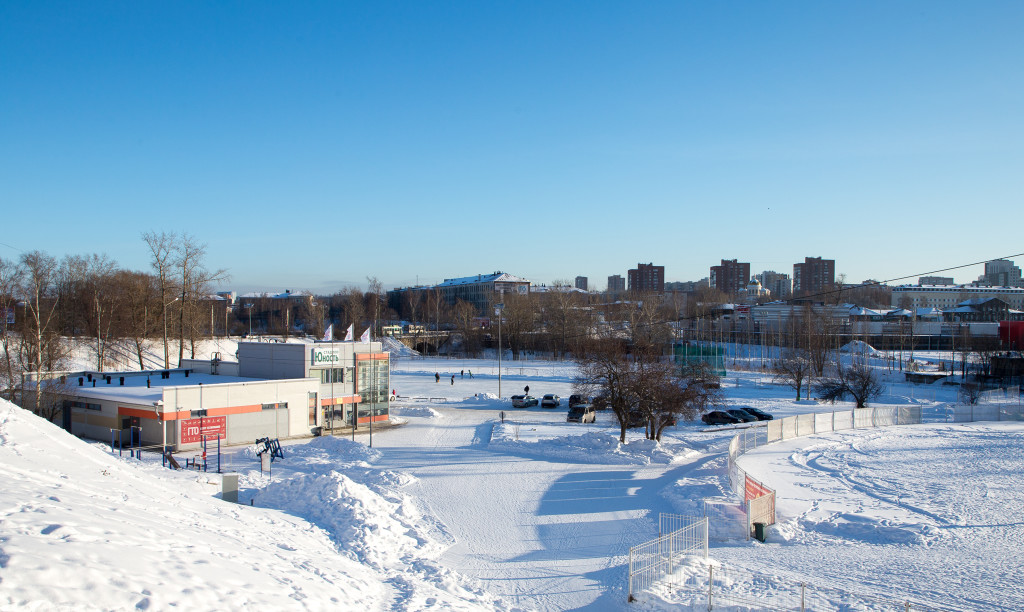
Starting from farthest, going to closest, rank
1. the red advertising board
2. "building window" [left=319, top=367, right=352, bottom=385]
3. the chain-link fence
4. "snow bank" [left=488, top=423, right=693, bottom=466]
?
"building window" [left=319, top=367, right=352, bottom=385] < the red advertising board < "snow bank" [left=488, top=423, right=693, bottom=466] < the chain-link fence

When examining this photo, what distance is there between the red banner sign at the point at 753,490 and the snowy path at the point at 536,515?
2.24 metres

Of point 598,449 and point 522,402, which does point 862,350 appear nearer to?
point 522,402

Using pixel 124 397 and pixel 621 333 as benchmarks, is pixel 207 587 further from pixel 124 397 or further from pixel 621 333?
pixel 621 333

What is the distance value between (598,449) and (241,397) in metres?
16.2

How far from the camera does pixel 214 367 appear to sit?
123 ft

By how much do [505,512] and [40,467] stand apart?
10.6m

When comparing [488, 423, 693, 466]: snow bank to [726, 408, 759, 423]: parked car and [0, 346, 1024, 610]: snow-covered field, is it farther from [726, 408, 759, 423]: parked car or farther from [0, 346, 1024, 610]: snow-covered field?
[726, 408, 759, 423]: parked car

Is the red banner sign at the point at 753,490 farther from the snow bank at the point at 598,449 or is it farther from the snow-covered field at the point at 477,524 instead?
the snow bank at the point at 598,449

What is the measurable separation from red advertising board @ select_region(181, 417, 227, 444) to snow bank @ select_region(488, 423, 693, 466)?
1186 centimetres

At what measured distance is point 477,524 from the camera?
52.8ft

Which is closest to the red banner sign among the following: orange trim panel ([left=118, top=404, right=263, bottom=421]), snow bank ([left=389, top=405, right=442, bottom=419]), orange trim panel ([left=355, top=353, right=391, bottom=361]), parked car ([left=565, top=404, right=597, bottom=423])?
parked car ([left=565, top=404, right=597, bottom=423])

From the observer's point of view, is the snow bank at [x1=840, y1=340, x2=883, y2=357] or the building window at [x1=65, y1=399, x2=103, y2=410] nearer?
the building window at [x1=65, y1=399, x2=103, y2=410]

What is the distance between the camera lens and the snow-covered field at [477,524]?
8.56 metres

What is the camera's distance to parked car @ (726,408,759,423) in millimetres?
34559
